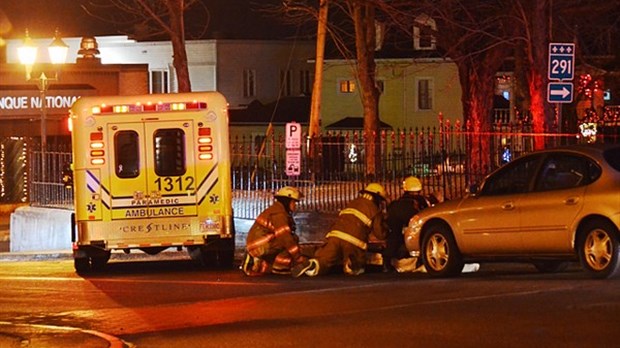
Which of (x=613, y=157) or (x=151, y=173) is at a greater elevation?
(x=613, y=157)

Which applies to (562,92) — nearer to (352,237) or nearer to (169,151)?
(352,237)

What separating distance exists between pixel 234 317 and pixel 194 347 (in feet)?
6.20

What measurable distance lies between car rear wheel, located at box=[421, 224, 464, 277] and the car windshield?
2415 mm

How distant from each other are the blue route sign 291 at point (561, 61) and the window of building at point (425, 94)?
3811 centimetres

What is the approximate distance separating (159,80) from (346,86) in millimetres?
9874

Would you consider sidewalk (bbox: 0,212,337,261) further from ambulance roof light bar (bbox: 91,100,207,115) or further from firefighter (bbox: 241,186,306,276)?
firefighter (bbox: 241,186,306,276)

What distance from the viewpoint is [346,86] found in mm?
58062

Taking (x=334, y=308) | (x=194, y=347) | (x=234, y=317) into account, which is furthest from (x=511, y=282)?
(x=194, y=347)

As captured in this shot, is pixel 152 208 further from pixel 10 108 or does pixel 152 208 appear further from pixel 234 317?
pixel 10 108

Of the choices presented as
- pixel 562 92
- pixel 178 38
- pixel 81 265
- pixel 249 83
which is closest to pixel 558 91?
pixel 562 92

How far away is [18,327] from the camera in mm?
12625

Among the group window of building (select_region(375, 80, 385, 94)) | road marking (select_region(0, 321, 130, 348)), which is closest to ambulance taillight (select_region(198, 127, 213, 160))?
road marking (select_region(0, 321, 130, 348))

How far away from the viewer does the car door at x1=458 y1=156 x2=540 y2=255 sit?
589 inches

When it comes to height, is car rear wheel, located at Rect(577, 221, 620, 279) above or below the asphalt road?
above
